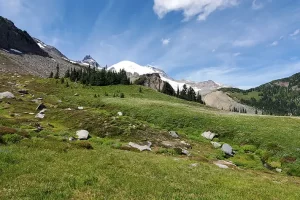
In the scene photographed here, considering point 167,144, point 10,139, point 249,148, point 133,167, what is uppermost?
point 10,139

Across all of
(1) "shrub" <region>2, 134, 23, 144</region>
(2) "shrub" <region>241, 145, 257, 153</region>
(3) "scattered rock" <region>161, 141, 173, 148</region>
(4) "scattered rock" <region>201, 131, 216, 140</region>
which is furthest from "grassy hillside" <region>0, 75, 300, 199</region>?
(4) "scattered rock" <region>201, 131, 216, 140</region>

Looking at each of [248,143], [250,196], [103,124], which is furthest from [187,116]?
[250,196]

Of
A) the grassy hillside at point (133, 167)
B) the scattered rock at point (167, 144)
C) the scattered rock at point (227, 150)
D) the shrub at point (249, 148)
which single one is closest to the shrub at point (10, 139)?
the grassy hillside at point (133, 167)

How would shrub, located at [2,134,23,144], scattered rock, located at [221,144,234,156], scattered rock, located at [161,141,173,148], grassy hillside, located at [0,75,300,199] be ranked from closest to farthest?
grassy hillside, located at [0,75,300,199]
shrub, located at [2,134,23,144]
scattered rock, located at [161,141,173,148]
scattered rock, located at [221,144,234,156]

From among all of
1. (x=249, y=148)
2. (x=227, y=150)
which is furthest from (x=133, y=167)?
(x=249, y=148)

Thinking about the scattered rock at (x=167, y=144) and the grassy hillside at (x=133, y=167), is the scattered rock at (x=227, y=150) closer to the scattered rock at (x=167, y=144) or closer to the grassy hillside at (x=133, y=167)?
the grassy hillside at (x=133, y=167)

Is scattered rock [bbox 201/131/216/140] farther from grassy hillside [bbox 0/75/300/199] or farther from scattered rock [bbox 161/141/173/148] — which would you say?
scattered rock [bbox 161/141/173/148]

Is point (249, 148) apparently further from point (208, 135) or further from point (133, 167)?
point (133, 167)

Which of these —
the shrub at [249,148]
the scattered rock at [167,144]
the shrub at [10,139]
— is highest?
the shrub at [10,139]

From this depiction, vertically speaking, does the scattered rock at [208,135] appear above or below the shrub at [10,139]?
below

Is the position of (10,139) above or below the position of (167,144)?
above

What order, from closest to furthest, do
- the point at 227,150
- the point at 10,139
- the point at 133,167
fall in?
the point at 133,167, the point at 10,139, the point at 227,150

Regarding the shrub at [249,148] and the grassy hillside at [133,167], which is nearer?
the grassy hillside at [133,167]

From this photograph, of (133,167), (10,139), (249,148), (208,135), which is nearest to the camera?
(133,167)
